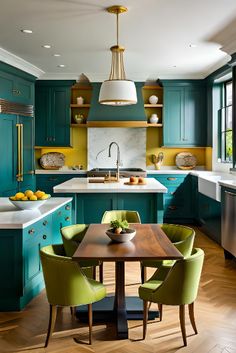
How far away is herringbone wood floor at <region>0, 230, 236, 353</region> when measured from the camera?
2834 mm

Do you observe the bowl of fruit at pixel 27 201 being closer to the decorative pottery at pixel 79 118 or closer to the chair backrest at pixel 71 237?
the chair backrest at pixel 71 237

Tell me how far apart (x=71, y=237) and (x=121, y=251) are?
1.00 meters

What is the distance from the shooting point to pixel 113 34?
5051 mm

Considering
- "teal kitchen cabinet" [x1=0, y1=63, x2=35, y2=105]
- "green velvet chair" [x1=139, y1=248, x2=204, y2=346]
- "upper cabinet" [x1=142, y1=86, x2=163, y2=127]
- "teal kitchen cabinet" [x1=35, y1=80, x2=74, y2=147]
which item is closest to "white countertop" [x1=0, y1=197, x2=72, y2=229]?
"green velvet chair" [x1=139, y1=248, x2=204, y2=346]

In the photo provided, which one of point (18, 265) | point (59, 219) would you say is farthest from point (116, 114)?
point (18, 265)

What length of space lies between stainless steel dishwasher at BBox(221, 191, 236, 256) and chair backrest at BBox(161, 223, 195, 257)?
4.27 feet

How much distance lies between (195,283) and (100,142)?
224 inches

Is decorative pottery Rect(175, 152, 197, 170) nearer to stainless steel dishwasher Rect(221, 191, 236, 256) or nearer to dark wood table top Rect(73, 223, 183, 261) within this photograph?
stainless steel dishwasher Rect(221, 191, 236, 256)

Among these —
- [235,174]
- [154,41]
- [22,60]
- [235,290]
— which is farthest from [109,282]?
[22,60]

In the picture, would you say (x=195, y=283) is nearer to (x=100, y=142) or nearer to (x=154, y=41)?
(x=154, y=41)

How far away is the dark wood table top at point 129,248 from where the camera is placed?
2574mm

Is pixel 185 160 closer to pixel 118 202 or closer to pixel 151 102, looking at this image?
pixel 151 102

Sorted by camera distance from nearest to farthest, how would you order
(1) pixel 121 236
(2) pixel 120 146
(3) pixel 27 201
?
(1) pixel 121 236 → (3) pixel 27 201 → (2) pixel 120 146

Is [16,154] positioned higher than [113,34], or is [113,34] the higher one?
[113,34]
